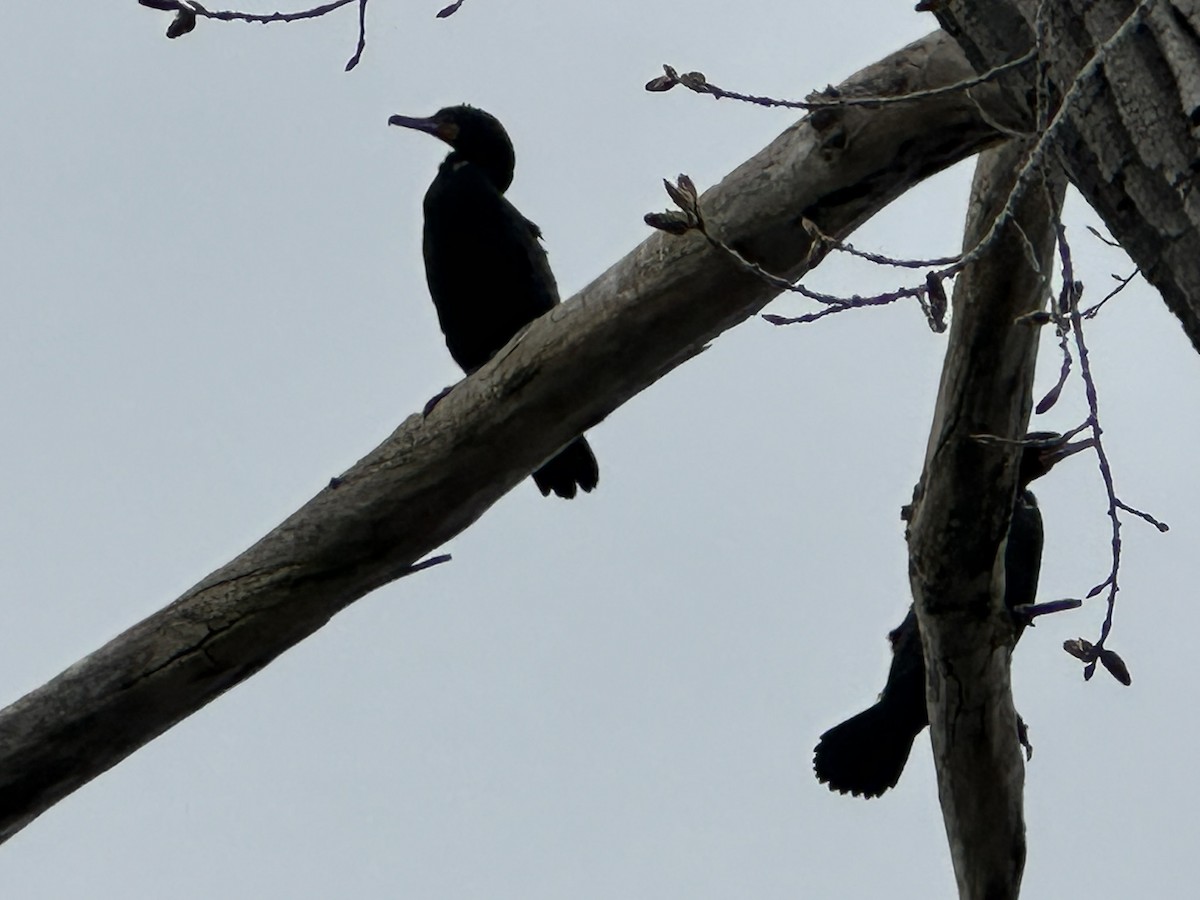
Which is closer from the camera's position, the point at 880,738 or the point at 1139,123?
the point at 1139,123

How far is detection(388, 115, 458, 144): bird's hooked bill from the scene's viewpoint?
19.0 ft

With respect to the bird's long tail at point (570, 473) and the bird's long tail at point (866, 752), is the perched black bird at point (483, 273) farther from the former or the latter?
the bird's long tail at point (866, 752)

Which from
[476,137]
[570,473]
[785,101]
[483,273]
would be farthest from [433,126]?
[785,101]

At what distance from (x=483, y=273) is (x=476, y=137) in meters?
0.71

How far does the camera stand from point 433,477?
312 cm

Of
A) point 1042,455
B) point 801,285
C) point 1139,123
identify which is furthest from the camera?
point 1042,455

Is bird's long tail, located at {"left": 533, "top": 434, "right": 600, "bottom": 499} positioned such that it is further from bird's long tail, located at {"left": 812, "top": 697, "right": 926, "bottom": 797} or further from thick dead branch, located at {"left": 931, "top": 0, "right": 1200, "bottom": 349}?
thick dead branch, located at {"left": 931, "top": 0, "right": 1200, "bottom": 349}

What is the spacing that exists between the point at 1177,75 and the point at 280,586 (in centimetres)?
217

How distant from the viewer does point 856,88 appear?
9.16 ft

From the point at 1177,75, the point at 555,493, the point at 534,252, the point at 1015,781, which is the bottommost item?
the point at 1015,781

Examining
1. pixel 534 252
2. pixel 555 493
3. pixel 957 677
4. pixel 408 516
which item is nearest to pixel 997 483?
pixel 957 677

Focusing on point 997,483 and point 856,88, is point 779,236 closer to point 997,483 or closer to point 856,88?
point 856,88

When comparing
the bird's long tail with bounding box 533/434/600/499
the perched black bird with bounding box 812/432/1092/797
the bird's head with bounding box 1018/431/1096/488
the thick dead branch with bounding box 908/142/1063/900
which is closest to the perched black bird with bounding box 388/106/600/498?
the bird's long tail with bounding box 533/434/600/499

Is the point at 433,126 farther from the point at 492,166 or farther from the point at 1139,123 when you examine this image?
the point at 1139,123
